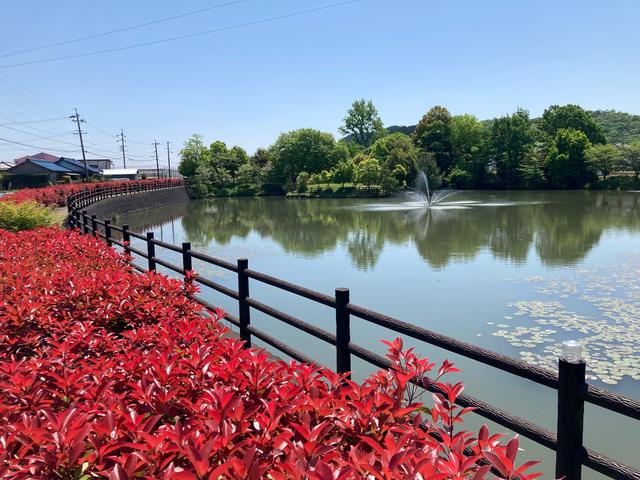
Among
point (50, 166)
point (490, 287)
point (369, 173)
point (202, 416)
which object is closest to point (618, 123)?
point (369, 173)

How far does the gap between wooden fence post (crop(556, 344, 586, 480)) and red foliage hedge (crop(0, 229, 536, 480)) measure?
28 cm

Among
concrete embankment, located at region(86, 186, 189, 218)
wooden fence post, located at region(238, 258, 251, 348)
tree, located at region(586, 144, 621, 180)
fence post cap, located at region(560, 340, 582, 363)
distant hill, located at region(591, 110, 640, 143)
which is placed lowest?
concrete embankment, located at region(86, 186, 189, 218)

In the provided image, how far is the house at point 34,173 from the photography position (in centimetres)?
5959

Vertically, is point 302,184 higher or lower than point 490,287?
higher

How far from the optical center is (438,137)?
69000 millimetres

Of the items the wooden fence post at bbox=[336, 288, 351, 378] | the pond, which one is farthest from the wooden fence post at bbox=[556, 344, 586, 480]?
the pond

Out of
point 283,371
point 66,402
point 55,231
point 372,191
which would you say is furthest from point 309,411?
point 372,191

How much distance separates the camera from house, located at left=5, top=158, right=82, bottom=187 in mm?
59594

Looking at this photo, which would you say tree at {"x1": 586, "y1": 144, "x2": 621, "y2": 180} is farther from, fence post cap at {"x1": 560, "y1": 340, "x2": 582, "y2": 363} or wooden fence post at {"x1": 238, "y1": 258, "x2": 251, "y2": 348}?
fence post cap at {"x1": 560, "y1": 340, "x2": 582, "y2": 363}

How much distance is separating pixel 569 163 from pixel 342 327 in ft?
199

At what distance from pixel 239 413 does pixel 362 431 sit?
45 cm

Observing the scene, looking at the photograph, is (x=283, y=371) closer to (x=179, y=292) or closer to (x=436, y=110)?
(x=179, y=292)

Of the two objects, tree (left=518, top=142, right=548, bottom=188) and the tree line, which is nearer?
the tree line

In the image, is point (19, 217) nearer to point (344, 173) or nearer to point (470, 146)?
point (344, 173)
